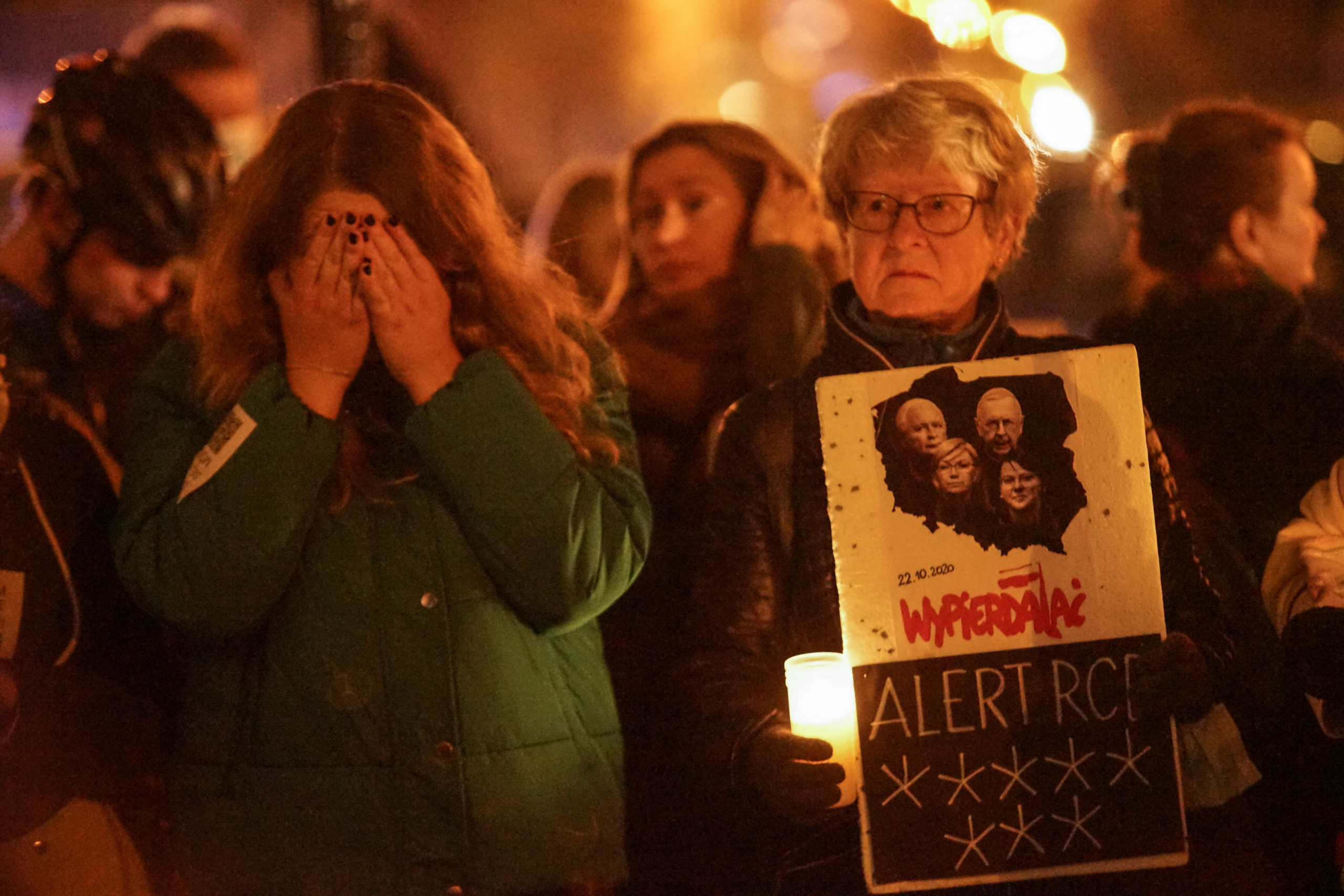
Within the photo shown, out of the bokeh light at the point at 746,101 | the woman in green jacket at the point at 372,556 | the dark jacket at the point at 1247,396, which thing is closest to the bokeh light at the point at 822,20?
the bokeh light at the point at 746,101

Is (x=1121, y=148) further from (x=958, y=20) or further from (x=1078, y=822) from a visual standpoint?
(x=958, y=20)

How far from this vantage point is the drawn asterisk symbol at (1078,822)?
1.74m

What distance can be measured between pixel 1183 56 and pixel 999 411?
7105 millimetres

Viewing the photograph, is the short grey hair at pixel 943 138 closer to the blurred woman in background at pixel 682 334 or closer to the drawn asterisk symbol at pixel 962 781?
the blurred woman in background at pixel 682 334

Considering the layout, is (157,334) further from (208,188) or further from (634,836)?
(634,836)

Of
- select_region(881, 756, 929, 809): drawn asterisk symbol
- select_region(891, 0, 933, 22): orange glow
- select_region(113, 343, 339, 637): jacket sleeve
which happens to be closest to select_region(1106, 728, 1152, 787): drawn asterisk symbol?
select_region(881, 756, 929, 809): drawn asterisk symbol

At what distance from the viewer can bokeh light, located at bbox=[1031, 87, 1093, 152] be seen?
3559 mm

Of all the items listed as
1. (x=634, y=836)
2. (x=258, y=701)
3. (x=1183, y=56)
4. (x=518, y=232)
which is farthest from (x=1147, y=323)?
(x=1183, y=56)

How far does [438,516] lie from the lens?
6.29ft

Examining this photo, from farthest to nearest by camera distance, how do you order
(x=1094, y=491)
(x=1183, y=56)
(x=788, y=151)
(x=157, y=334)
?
(x=1183, y=56) < (x=788, y=151) < (x=157, y=334) < (x=1094, y=491)

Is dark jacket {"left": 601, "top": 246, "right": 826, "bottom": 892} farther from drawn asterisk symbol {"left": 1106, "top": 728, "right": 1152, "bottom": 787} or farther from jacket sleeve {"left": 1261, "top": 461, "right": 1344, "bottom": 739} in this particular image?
jacket sleeve {"left": 1261, "top": 461, "right": 1344, "bottom": 739}

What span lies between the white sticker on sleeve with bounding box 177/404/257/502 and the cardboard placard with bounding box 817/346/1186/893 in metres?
0.89

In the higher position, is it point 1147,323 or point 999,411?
point 1147,323

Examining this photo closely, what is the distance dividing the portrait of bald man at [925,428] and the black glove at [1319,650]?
2.25 feet
